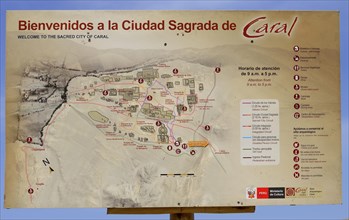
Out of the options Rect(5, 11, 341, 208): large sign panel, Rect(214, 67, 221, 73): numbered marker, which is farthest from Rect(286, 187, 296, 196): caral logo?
Rect(214, 67, 221, 73): numbered marker

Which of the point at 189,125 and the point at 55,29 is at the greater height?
the point at 55,29

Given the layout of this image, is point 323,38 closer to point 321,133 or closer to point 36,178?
point 321,133

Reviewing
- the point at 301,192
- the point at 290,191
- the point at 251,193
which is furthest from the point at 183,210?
the point at 301,192

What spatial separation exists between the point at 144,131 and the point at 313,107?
207 centimetres

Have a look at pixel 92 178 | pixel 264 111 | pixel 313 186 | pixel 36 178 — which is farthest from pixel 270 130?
pixel 36 178

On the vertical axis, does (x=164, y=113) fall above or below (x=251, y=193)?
above

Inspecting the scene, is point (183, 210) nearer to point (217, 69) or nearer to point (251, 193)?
point (251, 193)

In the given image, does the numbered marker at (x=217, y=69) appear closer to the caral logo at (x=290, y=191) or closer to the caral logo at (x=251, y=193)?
the caral logo at (x=251, y=193)

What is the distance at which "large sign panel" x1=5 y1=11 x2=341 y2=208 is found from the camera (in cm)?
957

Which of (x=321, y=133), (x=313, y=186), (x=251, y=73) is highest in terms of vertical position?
(x=251, y=73)

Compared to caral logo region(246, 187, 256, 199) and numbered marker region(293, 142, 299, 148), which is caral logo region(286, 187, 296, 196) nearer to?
caral logo region(246, 187, 256, 199)

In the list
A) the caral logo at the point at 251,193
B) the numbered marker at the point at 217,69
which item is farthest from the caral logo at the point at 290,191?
the numbered marker at the point at 217,69

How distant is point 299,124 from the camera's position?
972 centimetres

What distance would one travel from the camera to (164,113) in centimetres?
962
